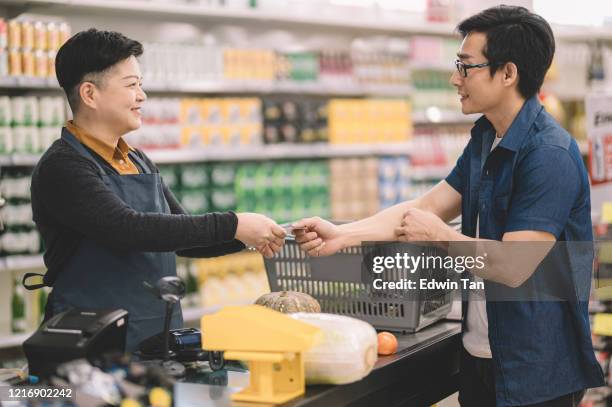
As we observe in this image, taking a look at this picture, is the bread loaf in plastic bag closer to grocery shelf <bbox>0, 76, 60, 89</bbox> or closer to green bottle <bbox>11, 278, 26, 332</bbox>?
grocery shelf <bbox>0, 76, 60, 89</bbox>

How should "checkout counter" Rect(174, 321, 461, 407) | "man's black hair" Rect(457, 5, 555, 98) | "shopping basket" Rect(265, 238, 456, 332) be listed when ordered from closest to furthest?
"checkout counter" Rect(174, 321, 461, 407) → "man's black hair" Rect(457, 5, 555, 98) → "shopping basket" Rect(265, 238, 456, 332)

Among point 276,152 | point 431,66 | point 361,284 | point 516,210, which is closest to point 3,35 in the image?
point 276,152

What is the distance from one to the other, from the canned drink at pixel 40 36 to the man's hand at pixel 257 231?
2.55 meters

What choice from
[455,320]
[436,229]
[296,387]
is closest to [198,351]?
[296,387]

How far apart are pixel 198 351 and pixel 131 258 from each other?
1.82 feet

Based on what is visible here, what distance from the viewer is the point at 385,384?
205cm

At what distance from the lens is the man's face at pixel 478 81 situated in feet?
7.58

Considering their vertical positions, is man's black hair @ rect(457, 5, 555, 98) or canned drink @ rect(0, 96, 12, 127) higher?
man's black hair @ rect(457, 5, 555, 98)

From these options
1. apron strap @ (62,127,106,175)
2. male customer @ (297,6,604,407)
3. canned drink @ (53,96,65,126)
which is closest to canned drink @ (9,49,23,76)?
canned drink @ (53,96,65,126)

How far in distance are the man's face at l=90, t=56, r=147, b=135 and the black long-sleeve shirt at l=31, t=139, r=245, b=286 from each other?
0.57ft

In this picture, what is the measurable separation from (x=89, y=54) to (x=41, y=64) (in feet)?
6.87

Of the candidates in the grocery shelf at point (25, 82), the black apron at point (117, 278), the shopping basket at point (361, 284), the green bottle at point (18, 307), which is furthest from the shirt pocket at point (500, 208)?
the green bottle at point (18, 307)

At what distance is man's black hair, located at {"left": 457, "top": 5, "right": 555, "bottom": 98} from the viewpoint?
2.26 metres

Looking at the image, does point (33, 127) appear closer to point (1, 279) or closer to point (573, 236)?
point (1, 279)
